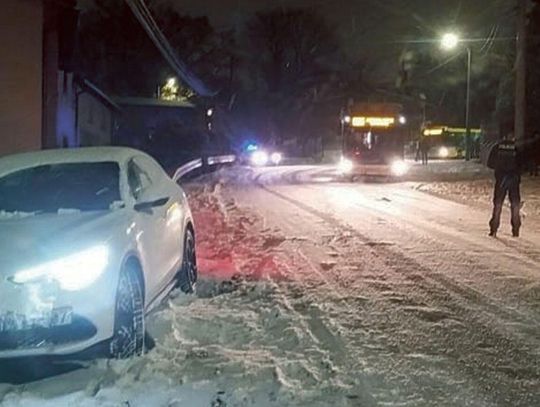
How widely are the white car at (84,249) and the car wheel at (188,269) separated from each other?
0.08 ft

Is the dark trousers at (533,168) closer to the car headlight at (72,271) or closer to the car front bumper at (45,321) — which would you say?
the car headlight at (72,271)

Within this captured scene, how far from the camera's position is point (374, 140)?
3966 centimetres

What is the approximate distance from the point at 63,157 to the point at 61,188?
19.2 inches

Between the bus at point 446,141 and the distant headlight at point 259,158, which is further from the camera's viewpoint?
the bus at point 446,141

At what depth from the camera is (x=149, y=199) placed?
8.55 m

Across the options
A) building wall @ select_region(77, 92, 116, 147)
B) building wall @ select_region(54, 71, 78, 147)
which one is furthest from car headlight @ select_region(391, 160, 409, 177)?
building wall @ select_region(77, 92, 116, 147)

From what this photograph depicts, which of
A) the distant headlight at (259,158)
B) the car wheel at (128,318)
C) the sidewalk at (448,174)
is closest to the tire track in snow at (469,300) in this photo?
the car wheel at (128,318)

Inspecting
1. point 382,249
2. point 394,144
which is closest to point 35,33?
point 382,249

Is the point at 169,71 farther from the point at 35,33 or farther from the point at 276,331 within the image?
the point at 276,331

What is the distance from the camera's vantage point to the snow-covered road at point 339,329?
639 centimetres

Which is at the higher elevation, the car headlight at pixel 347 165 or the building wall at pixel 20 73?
the building wall at pixel 20 73

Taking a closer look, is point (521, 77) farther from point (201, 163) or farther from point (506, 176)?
point (201, 163)

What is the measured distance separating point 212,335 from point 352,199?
17.3m

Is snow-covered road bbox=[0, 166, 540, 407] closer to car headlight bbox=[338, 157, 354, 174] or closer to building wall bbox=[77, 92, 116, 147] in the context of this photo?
car headlight bbox=[338, 157, 354, 174]
